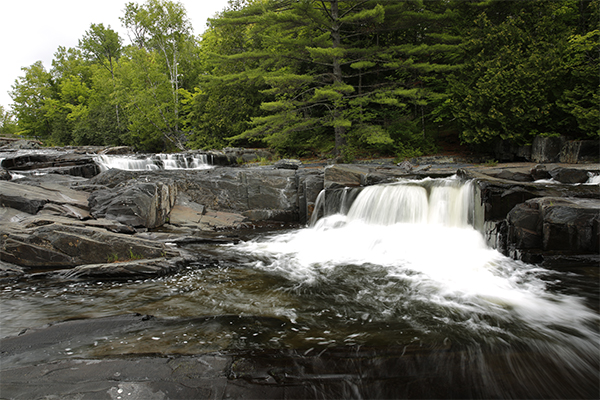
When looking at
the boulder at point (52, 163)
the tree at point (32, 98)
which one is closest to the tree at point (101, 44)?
the tree at point (32, 98)

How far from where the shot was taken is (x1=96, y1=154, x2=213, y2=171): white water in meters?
15.4

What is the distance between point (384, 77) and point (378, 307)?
16.2 m

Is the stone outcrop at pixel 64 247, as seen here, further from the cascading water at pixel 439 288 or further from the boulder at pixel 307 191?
the boulder at pixel 307 191

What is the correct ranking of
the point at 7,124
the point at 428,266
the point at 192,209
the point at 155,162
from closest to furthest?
the point at 428,266 → the point at 192,209 → the point at 155,162 → the point at 7,124

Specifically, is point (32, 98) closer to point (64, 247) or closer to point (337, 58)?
point (337, 58)

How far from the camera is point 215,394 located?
248 cm

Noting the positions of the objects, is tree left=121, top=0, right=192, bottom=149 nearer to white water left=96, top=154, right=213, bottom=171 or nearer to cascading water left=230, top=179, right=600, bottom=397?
white water left=96, top=154, right=213, bottom=171

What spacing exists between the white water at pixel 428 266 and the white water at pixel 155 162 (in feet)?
31.1

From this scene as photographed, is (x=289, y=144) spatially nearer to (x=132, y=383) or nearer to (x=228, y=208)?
(x=228, y=208)

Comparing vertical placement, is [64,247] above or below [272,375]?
above

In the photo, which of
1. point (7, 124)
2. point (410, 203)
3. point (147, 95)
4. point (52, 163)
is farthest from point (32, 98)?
point (410, 203)

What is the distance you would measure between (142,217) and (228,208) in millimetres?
3308

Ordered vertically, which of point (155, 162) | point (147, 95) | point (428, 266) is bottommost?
point (428, 266)

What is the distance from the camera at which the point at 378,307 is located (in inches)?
173
